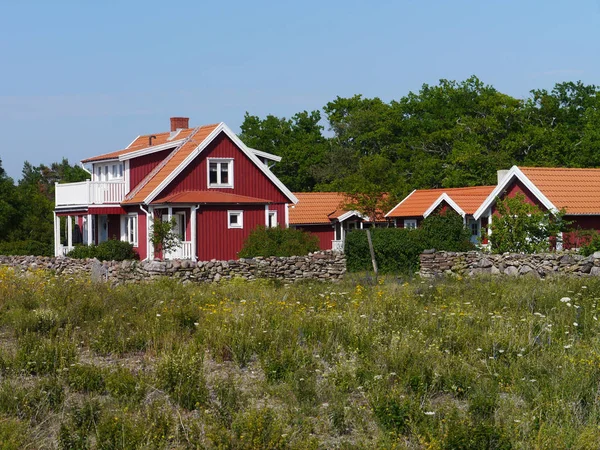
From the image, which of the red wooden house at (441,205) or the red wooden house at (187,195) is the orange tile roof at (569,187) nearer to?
the red wooden house at (441,205)

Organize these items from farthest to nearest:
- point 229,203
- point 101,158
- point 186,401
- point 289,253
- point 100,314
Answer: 1. point 101,158
2. point 229,203
3. point 289,253
4. point 100,314
5. point 186,401

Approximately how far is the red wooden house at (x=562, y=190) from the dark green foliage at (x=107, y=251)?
1586cm

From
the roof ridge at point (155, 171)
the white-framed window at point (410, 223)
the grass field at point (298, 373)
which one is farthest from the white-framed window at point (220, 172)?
the grass field at point (298, 373)

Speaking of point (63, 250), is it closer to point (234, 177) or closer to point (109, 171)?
point (109, 171)

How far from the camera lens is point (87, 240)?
147ft

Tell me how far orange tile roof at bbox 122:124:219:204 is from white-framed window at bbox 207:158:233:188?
1.16 m

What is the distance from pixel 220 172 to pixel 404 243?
1123cm

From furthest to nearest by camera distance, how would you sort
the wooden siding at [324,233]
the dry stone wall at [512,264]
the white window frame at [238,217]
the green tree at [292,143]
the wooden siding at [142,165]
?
1. the green tree at [292,143]
2. the wooden siding at [324,233]
3. the wooden siding at [142,165]
4. the white window frame at [238,217]
5. the dry stone wall at [512,264]

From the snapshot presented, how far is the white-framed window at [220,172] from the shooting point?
4022 cm

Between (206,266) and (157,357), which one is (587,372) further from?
(206,266)

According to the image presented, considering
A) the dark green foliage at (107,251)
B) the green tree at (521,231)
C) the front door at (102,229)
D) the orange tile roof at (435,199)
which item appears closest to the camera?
the green tree at (521,231)

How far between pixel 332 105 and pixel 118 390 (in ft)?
252

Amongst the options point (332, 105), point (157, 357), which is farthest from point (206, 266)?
point (332, 105)

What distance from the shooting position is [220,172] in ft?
133
